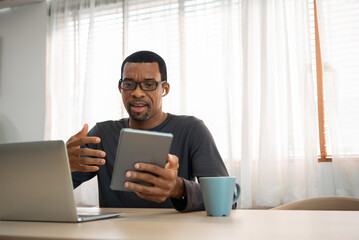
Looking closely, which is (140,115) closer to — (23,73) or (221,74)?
(221,74)

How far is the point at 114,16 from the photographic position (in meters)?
Result: 3.57

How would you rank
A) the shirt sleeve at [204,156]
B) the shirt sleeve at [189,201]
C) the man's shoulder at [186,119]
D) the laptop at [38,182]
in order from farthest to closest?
the man's shoulder at [186,119], the shirt sleeve at [204,156], the shirt sleeve at [189,201], the laptop at [38,182]

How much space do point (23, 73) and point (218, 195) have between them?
3.40 meters

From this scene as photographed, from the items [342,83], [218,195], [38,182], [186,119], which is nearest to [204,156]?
[186,119]

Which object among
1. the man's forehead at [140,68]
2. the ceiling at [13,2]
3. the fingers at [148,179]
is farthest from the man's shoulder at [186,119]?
the ceiling at [13,2]

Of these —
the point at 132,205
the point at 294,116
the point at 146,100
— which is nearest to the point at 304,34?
the point at 294,116

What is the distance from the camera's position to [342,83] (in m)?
2.75

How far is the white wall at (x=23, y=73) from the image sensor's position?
3836mm

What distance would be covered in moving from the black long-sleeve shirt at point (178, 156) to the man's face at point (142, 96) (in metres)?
0.07

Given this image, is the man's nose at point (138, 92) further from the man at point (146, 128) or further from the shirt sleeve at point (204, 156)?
the shirt sleeve at point (204, 156)

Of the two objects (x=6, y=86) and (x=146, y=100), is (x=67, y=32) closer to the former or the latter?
(x=6, y=86)

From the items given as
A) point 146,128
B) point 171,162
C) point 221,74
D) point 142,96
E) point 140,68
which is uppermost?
point 221,74

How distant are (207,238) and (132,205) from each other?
3.20 feet

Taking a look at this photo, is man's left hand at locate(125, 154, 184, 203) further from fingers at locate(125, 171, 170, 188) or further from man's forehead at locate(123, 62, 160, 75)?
man's forehead at locate(123, 62, 160, 75)
